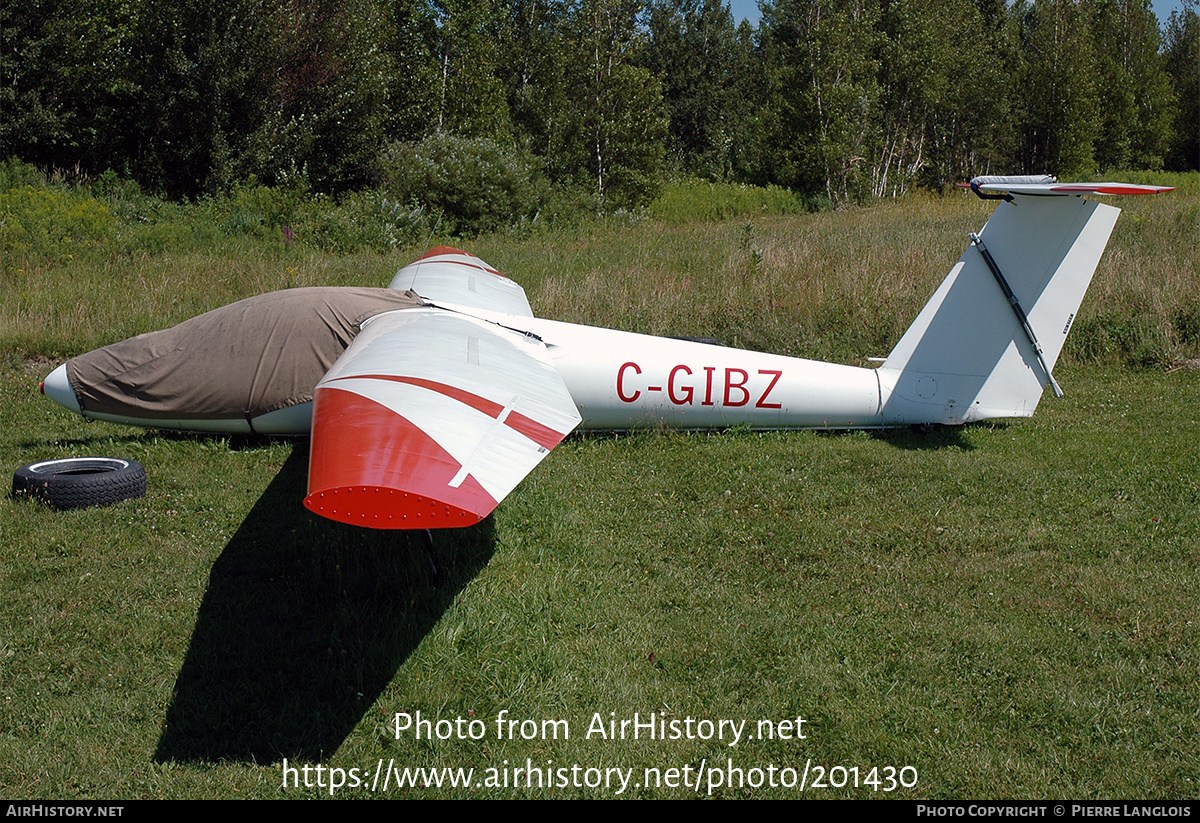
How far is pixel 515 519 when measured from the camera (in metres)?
6.02

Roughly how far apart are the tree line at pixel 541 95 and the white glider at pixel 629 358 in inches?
495

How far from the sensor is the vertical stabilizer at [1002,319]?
23.6 ft

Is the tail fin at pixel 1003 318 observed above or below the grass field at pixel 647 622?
above

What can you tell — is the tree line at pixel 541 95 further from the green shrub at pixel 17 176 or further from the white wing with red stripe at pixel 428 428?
the white wing with red stripe at pixel 428 428

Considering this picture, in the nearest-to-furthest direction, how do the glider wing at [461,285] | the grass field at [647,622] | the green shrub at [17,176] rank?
the grass field at [647,622], the glider wing at [461,285], the green shrub at [17,176]

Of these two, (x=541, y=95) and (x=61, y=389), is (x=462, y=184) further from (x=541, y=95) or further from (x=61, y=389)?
(x=541, y=95)

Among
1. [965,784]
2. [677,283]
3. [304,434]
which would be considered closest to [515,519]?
[304,434]

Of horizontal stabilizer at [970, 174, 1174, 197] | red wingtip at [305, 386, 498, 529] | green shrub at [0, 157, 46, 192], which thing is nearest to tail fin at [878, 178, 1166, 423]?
horizontal stabilizer at [970, 174, 1174, 197]

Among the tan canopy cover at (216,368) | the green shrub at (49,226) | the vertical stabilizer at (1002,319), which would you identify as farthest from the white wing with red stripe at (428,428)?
the green shrub at (49,226)

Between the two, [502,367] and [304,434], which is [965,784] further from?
[304,434]

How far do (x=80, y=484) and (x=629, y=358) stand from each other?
14.6 feet

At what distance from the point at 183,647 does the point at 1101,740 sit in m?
4.61

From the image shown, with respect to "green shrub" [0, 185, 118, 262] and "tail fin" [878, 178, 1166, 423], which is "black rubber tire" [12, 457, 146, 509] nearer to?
"tail fin" [878, 178, 1166, 423]

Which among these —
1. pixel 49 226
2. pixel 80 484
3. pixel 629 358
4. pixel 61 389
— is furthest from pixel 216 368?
pixel 49 226
